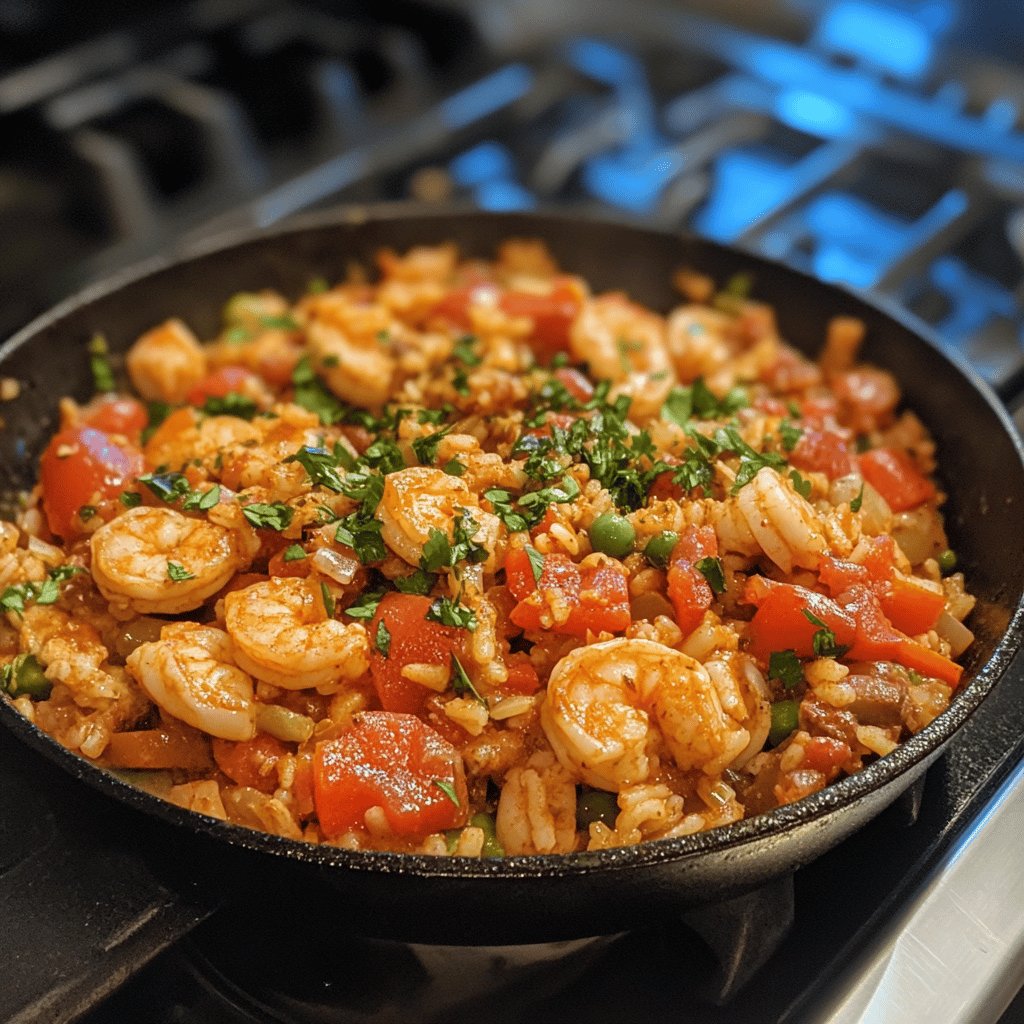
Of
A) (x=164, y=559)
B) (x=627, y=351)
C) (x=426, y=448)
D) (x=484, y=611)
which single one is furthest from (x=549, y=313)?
(x=164, y=559)

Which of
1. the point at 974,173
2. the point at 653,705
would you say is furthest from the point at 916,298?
the point at 653,705

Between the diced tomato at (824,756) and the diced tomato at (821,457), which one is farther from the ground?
the diced tomato at (821,457)

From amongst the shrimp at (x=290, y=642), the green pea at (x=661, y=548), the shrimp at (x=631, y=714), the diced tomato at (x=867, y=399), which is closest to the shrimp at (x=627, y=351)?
the diced tomato at (x=867, y=399)

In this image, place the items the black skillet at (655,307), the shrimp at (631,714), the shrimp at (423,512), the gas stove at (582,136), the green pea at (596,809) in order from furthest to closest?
the gas stove at (582,136) → the shrimp at (423,512) → the green pea at (596,809) → the shrimp at (631,714) → the black skillet at (655,307)

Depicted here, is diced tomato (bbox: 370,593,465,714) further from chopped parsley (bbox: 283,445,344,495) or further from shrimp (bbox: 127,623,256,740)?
chopped parsley (bbox: 283,445,344,495)

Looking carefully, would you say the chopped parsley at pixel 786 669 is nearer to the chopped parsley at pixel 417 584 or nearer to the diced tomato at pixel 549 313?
the chopped parsley at pixel 417 584

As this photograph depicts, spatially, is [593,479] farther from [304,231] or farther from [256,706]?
[304,231]

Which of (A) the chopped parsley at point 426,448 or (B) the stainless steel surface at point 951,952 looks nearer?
(B) the stainless steel surface at point 951,952

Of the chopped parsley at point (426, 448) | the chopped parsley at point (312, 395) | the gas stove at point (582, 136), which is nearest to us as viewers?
the chopped parsley at point (426, 448)
